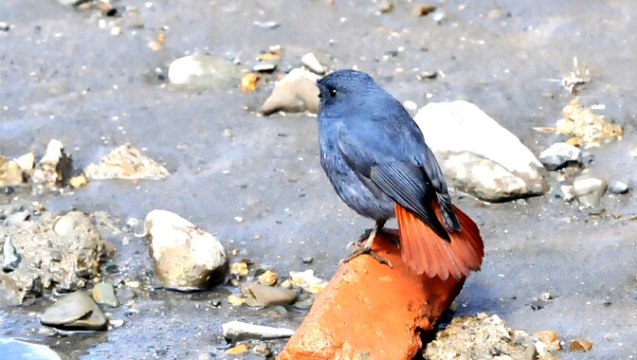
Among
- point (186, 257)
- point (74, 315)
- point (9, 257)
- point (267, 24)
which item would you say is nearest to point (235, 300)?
point (186, 257)

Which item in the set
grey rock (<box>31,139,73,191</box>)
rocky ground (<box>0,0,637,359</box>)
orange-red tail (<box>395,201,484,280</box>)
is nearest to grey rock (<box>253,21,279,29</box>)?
rocky ground (<box>0,0,637,359</box>)

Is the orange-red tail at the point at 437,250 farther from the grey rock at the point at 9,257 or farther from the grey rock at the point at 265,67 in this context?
the grey rock at the point at 265,67

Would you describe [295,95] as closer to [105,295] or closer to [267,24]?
[267,24]

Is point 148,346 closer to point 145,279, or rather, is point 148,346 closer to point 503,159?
point 145,279

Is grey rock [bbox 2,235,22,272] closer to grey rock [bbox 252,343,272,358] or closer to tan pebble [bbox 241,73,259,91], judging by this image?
grey rock [bbox 252,343,272,358]

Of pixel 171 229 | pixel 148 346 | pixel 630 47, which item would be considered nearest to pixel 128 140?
pixel 171 229

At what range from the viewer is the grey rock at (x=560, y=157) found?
6008mm

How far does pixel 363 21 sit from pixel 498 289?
10.6 feet

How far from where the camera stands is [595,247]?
17.3ft

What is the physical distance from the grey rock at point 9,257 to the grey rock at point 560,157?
117 inches

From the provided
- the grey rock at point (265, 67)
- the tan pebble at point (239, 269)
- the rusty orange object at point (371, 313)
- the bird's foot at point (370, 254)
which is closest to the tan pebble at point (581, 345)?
the rusty orange object at point (371, 313)

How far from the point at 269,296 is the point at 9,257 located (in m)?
1.30

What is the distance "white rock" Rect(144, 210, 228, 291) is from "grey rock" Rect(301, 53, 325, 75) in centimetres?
218

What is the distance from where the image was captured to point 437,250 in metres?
4.27
